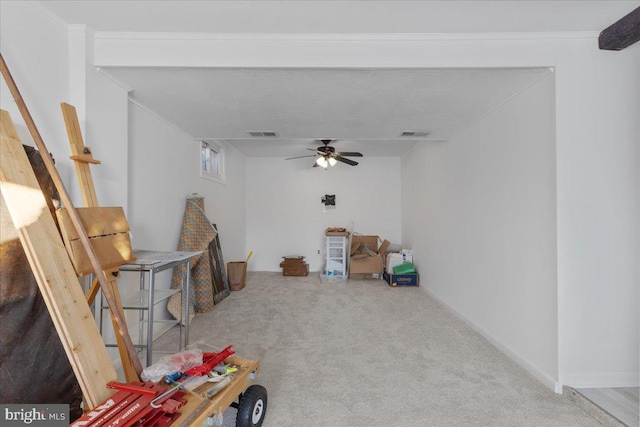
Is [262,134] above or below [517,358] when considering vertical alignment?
above

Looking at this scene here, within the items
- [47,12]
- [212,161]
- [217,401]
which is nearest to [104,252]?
[217,401]

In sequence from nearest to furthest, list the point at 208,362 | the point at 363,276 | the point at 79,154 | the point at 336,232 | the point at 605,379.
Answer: the point at 208,362, the point at 79,154, the point at 605,379, the point at 363,276, the point at 336,232

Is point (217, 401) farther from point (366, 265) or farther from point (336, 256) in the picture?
point (336, 256)

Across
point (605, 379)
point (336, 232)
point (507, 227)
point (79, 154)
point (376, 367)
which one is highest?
point (79, 154)

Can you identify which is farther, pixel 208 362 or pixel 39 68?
pixel 39 68

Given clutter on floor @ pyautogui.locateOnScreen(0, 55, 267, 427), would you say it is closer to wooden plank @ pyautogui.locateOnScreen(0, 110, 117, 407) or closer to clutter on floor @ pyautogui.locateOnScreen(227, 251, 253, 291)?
wooden plank @ pyautogui.locateOnScreen(0, 110, 117, 407)

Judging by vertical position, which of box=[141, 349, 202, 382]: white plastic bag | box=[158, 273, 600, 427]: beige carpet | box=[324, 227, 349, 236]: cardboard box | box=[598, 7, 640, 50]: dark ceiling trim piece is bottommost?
box=[158, 273, 600, 427]: beige carpet

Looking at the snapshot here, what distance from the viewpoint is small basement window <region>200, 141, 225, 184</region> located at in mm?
4419

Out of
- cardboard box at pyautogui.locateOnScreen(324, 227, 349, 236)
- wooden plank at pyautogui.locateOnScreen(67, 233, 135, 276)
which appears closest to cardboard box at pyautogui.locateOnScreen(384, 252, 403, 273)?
cardboard box at pyautogui.locateOnScreen(324, 227, 349, 236)

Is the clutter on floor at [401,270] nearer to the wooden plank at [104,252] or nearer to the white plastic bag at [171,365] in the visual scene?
the white plastic bag at [171,365]

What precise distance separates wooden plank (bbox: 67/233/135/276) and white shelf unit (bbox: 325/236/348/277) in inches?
163

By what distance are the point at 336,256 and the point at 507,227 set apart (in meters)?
3.60

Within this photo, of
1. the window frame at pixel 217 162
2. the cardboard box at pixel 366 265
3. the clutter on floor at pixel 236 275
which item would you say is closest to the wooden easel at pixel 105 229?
the window frame at pixel 217 162

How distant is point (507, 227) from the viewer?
2.63 m
